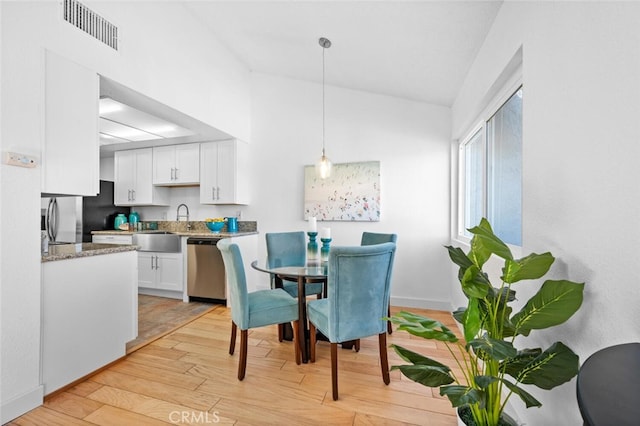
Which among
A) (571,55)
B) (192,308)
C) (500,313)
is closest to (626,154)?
(571,55)

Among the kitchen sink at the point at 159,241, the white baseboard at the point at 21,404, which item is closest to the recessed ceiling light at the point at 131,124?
the kitchen sink at the point at 159,241

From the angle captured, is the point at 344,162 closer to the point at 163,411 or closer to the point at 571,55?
the point at 571,55

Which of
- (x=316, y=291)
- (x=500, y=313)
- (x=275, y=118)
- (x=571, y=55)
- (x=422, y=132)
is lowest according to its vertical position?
(x=316, y=291)

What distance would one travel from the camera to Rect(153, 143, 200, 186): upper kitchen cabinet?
411cm

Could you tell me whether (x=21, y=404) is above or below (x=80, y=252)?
below

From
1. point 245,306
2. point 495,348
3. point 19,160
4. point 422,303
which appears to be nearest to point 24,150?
point 19,160

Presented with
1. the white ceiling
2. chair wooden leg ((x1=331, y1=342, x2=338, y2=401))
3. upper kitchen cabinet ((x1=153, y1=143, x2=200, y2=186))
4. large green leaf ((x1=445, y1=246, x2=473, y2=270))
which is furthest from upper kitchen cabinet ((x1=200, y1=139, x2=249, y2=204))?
large green leaf ((x1=445, y1=246, x2=473, y2=270))

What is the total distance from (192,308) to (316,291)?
5.80 ft

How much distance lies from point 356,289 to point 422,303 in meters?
2.08

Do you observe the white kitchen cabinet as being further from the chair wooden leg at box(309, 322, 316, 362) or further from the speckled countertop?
the chair wooden leg at box(309, 322, 316, 362)

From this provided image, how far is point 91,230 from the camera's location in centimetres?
410

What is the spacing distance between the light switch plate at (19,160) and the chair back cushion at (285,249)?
1.79 metres

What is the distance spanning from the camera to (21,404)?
1.59 m

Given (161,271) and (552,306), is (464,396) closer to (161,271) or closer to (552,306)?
(552,306)
